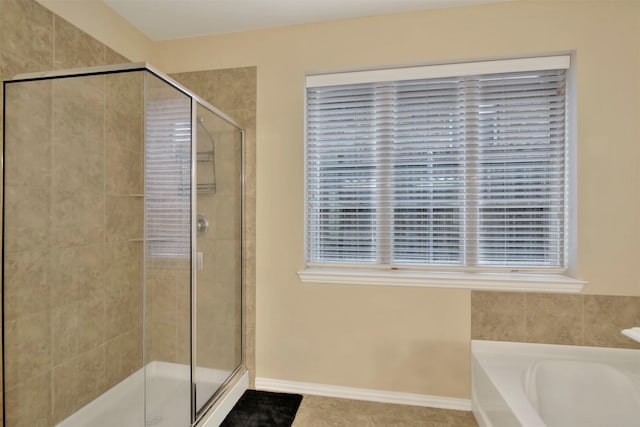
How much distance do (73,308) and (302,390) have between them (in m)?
1.40

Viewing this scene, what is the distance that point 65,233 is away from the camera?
1.44 m

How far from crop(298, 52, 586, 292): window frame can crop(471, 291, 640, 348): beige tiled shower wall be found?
2.7 inches

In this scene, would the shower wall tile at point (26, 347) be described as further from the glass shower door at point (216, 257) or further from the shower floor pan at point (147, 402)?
the glass shower door at point (216, 257)

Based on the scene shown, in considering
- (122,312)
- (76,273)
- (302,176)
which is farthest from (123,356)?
(302,176)

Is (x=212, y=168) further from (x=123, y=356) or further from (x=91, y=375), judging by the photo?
(x=91, y=375)

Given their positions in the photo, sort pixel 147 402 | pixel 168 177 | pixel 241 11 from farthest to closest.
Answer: pixel 241 11
pixel 168 177
pixel 147 402

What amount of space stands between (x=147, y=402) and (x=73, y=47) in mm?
1768

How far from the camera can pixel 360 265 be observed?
2.14 m

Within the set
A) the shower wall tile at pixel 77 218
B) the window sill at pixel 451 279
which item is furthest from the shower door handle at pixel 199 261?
the window sill at pixel 451 279

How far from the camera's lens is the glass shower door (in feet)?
5.49

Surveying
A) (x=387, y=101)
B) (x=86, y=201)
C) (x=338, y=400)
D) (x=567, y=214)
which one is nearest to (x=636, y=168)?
(x=567, y=214)

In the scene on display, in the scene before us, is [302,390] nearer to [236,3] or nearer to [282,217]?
[282,217]

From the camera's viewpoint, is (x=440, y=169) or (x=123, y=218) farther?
(x=440, y=169)

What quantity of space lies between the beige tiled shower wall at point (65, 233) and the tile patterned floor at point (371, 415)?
106 centimetres
